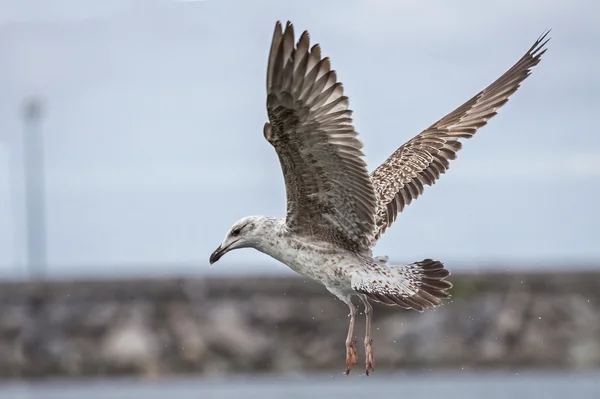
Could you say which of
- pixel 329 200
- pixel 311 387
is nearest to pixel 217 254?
pixel 329 200

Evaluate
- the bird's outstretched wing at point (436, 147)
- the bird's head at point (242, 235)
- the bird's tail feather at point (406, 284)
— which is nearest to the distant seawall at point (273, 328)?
the bird's outstretched wing at point (436, 147)

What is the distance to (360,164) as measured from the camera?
34.3ft

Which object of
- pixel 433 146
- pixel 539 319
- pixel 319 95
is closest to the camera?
pixel 319 95

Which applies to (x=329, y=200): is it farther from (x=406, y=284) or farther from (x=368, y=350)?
(x=368, y=350)

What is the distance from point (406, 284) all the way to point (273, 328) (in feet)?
43.8

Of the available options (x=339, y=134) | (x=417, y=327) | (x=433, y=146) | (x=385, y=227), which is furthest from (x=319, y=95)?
(x=417, y=327)

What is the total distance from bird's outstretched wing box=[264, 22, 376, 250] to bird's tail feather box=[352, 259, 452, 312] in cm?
38

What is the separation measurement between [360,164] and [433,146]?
2.44 meters

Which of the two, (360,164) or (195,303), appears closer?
(360,164)

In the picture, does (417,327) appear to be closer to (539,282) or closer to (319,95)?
(539,282)

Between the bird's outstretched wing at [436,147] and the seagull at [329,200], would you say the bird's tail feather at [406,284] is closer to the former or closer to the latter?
the seagull at [329,200]

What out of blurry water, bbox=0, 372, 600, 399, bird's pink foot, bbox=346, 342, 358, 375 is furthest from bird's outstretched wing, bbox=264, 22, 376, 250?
blurry water, bbox=0, 372, 600, 399

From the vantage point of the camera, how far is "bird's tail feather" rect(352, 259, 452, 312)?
10.7m

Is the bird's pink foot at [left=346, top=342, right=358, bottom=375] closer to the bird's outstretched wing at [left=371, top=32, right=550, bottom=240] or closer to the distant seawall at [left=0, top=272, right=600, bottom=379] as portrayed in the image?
the bird's outstretched wing at [left=371, top=32, right=550, bottom=240]
